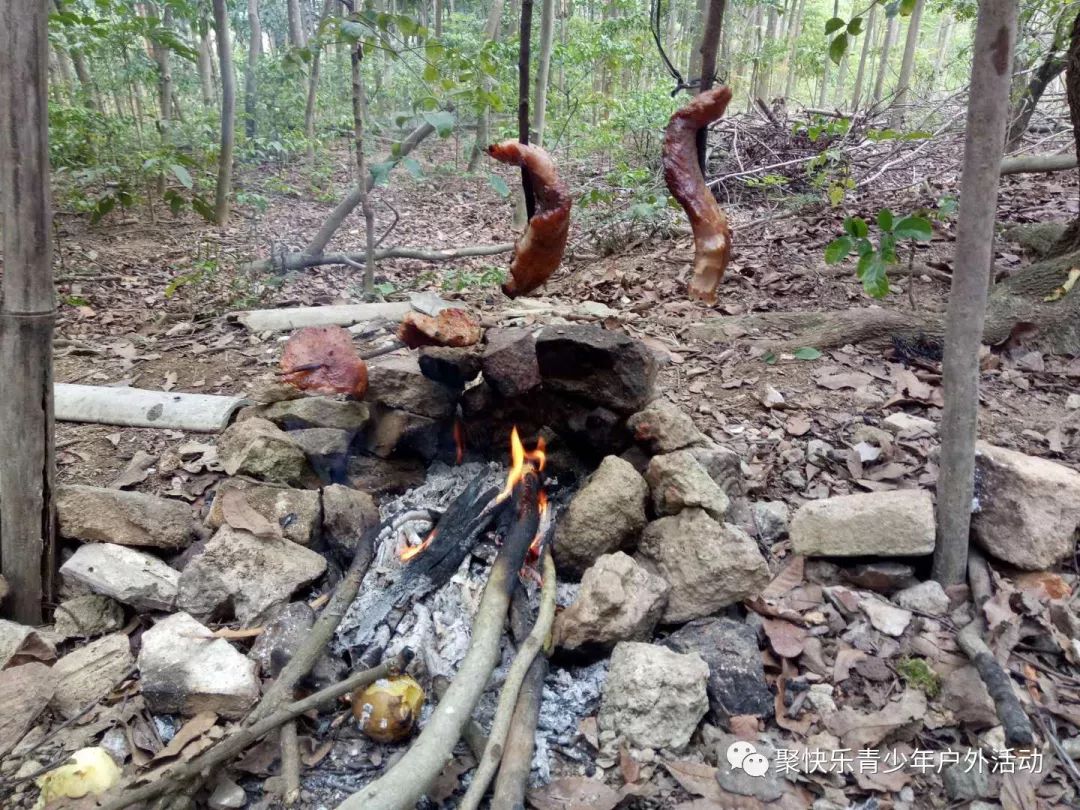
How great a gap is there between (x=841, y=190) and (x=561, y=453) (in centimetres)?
350

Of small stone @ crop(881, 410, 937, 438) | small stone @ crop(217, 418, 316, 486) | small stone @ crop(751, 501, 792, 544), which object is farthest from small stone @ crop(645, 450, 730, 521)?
small stone @ crop(217, 418, 316, 486)

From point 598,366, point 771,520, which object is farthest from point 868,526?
point 598,366

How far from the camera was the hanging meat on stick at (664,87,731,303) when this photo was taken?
91.3 inches

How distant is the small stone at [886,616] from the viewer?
2.46 m

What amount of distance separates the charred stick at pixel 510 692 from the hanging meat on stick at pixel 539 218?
3.76 feet

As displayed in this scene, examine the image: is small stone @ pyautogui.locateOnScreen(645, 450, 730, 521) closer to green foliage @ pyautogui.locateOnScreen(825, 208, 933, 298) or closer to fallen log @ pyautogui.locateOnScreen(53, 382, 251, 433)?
green foliage @ pyautogui.locateOnScreen(825, 208, 933, 298)

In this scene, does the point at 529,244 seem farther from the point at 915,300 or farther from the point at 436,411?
the point at 915,300

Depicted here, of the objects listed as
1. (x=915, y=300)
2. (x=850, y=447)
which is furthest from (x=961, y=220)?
(x=915, y=300)

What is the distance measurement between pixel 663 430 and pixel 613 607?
924 mm

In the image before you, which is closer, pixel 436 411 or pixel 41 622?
pixel 41 622

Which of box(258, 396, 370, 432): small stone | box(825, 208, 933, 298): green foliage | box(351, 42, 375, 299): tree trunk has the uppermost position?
box(351, 42, 375, 299): tree trunk

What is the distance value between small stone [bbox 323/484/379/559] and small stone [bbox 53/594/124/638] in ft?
2.58

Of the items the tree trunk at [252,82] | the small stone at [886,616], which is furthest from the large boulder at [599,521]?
the tree trunk at [252,82]

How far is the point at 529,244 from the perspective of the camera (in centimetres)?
245
